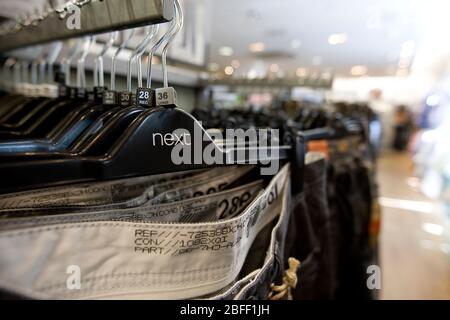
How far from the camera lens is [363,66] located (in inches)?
322

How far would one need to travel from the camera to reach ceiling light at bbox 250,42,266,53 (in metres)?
6.06

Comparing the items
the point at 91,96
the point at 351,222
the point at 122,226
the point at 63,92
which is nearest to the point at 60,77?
the point at 63,92

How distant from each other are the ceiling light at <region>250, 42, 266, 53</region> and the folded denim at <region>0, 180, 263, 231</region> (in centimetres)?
599

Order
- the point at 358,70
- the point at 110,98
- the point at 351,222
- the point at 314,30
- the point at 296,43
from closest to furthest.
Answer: the point at 110,98 < the point at 351,222 < the point at 314,30 < the point at 296,43 < the point at 358,70

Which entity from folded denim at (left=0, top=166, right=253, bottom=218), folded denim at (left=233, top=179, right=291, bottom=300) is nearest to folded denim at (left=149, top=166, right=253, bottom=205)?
folded denim at (left=0, top=166, right=253, bottom=218)

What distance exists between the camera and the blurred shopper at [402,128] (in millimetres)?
7621

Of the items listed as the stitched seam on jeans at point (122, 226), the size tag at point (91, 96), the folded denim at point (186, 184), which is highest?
the size tag at point (91, 96)

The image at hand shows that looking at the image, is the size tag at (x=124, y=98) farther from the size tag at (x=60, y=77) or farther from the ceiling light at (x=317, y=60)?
the ceiling light at (x=317, y=60)

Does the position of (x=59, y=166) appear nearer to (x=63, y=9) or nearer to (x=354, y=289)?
(x=63, y=9)

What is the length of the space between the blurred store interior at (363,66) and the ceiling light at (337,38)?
0.9 inches

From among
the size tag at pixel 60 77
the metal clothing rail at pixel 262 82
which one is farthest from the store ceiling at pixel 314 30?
the size tag at pixel 60 77

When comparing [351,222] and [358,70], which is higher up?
[358,70]

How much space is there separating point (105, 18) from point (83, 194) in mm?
238

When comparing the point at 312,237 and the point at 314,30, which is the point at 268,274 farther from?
the point at 314,30
